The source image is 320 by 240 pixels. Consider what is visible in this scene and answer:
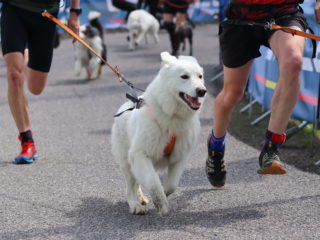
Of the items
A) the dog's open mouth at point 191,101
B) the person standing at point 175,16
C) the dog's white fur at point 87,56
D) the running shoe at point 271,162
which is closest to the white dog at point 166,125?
the dog's open mouth at point 191,101

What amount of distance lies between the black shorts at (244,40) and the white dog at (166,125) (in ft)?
1.01

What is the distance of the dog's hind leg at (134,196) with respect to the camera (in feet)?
15.2

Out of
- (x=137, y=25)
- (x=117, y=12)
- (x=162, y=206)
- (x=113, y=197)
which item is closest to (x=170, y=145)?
(x=162, y=206)

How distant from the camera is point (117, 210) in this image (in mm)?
4762

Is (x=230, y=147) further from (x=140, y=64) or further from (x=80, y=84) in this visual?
(x=140, y=64)

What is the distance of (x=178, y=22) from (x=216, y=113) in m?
9.58

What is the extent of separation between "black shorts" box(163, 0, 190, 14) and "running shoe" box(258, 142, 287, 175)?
392 inches

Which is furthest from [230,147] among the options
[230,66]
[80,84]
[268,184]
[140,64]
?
[140,64]

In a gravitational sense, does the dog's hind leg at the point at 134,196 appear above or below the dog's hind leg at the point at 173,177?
below

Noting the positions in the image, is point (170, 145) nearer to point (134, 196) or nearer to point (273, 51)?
point (134, 196)

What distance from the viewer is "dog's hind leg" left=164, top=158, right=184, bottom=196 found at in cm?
458

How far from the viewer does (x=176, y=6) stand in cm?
1437

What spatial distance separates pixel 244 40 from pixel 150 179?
124 cm

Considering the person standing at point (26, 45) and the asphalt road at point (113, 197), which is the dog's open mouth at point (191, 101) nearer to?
the asphalt road at point (113, 197)
